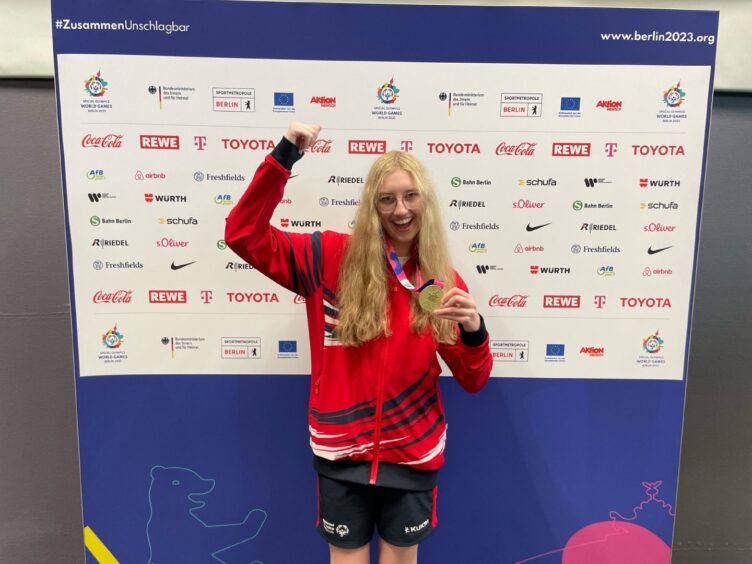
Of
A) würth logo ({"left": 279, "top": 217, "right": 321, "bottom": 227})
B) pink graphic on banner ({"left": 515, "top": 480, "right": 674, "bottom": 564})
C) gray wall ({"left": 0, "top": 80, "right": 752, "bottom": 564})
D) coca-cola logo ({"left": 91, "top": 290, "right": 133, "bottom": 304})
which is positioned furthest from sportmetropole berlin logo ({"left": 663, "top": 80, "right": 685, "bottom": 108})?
coca-cola logo ({"left": 91, "top": 290, "right": 133, "bottom": 304})

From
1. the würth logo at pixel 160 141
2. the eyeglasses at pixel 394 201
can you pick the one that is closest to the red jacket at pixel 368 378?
the eyeglasses at pixel 394 201

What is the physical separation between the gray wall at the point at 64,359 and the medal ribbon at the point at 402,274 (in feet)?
5.71

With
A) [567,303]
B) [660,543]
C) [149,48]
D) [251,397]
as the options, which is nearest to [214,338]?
[251,397]

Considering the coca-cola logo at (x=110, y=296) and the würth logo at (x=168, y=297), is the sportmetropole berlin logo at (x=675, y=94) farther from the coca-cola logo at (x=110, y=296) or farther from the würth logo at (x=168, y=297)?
the coca-cola logo at (x=110, y=296)

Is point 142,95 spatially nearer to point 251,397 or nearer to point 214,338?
point 214,338

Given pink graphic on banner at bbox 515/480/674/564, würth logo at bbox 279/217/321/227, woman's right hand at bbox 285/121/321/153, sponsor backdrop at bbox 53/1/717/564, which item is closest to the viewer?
woman's right hand at bbox 285/121/321/153

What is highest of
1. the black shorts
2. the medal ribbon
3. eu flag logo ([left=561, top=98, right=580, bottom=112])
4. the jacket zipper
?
eu flag logo ([left=561, top=98, right=580, bottom=112])

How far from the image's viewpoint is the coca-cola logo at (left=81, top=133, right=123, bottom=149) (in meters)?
2.09

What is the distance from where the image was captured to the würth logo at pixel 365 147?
210 centimetres

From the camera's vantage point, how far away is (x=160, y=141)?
2098 millimetres

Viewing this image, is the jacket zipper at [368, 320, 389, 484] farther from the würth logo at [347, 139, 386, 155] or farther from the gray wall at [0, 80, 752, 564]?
the gray wall at [0, 80, 752, 564]

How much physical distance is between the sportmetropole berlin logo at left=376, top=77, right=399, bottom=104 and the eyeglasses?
582 mm

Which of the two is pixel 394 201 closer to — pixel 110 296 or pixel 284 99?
pixel 284 99

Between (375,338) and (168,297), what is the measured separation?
1054 mm
